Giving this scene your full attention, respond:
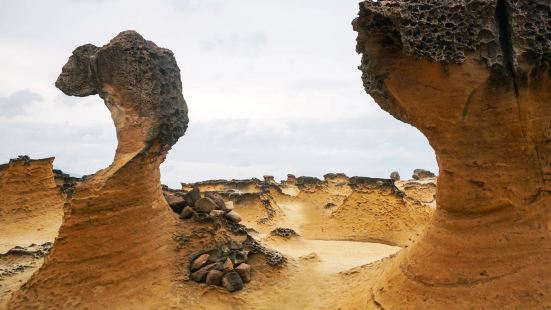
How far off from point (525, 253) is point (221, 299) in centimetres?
354

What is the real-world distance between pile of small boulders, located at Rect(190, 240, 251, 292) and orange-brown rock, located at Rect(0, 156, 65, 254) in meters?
5.63

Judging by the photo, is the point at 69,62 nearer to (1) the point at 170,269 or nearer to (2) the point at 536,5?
(1) the point at 170,269

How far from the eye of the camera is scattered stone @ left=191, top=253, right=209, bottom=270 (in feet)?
19.7

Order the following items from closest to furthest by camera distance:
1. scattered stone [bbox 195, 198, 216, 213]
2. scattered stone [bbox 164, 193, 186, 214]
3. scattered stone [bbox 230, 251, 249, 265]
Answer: scattered stone [bbox 230, 251, 249, 265] < scattered stone [bbox 195, 198, 216, 213] < scattered stone [bbox 164, 193, 186, 214]

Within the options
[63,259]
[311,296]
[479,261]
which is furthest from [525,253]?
[63,259]

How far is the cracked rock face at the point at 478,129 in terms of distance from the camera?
3641 mm

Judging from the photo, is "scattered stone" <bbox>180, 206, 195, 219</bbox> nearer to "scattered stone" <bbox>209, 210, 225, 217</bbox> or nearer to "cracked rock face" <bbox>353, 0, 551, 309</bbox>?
"scattered stone" <bbox>209, 210, 225, 217</bbox>

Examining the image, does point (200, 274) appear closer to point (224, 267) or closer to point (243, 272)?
point (224, 267)

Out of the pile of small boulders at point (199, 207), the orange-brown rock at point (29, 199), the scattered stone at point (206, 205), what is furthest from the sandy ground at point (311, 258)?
the scattered stone at point (206, 205)

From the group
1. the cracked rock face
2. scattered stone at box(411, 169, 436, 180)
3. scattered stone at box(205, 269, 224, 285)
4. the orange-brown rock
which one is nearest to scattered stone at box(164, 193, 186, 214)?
scattered stone at box(205, 269, 224, 285)

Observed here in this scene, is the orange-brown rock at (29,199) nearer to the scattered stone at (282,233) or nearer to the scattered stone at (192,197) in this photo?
the scattered stone at (192,197)

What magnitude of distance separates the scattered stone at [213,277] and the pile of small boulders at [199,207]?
904 mm

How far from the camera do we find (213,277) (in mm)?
5840

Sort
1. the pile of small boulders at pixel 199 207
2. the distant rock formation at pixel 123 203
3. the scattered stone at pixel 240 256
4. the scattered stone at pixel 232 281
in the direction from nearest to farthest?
the distant rock formation at pixel 123 203
the scattered stone at pixel 232 281
the scattered stone at pixel 240 256
the pile of small boulders at pixel 199 207
